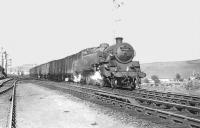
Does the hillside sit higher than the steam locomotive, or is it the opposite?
the hillside

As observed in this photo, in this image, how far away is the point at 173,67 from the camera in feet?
328

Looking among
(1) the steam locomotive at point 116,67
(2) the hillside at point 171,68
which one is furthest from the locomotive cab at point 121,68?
(2) the hillside at point 171,68

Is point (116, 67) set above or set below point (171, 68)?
below

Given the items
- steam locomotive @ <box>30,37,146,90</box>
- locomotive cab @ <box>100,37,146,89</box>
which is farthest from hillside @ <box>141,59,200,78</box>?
locomotive cab @ <box>100,37,146,89</box>

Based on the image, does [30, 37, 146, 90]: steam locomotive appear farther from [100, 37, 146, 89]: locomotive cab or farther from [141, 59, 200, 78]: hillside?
[141, 59, 200, 78]: hillside

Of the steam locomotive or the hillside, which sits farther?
the hillside

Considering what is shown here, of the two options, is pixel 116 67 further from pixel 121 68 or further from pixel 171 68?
pixel 171 68

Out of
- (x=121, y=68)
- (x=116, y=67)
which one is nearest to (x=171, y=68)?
(x=121, y=68)

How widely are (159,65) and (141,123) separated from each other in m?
105

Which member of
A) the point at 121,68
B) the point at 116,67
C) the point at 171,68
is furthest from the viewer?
the point at 171,68

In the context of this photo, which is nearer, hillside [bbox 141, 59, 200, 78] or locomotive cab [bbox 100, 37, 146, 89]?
locomotive cab [bbox 100, 37, 146, 89]

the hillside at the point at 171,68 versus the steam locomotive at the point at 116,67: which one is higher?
the hillside at the point at 171,68

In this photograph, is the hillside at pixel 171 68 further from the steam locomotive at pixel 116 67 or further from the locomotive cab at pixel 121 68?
the locomotive cab at pixel 121 68

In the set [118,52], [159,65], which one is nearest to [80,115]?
[118,52]
